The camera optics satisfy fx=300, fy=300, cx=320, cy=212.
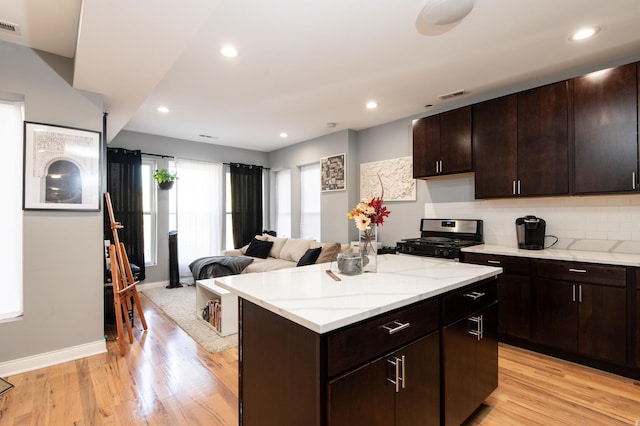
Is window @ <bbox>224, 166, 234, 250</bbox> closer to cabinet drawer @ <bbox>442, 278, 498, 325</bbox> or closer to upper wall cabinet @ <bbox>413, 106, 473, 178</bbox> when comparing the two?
upper wall cabinet @ <bbox>413, 106, 473, 178</bbox>

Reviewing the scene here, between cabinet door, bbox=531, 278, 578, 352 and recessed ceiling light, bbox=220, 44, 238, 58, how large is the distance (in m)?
3.41

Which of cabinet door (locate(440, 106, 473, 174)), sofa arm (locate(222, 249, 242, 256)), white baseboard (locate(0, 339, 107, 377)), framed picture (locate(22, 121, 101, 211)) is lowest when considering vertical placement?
white baseboard (locate(0, 339, 107, 377))

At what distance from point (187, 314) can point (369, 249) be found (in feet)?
9.97

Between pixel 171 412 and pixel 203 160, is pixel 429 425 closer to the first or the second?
pixel 171 412

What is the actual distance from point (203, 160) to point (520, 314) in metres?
5.57

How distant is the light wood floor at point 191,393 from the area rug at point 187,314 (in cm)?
20

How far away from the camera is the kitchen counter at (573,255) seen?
7.89 ft

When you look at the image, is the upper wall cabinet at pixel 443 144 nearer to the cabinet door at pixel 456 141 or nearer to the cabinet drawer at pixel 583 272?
the cabinet door at pixel 456 141

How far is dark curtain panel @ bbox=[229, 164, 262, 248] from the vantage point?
616 cm

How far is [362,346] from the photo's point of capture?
120 centimetres

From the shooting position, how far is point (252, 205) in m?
6.40

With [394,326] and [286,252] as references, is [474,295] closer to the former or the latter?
[394,326]

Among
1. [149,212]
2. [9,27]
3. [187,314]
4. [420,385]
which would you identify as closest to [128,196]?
[149,212]

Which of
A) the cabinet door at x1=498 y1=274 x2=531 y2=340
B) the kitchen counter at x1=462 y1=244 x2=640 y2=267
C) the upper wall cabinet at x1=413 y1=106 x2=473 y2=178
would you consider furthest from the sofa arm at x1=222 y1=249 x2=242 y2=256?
the cabinet door at x1=498 y1=274 x2=531 y2=340
